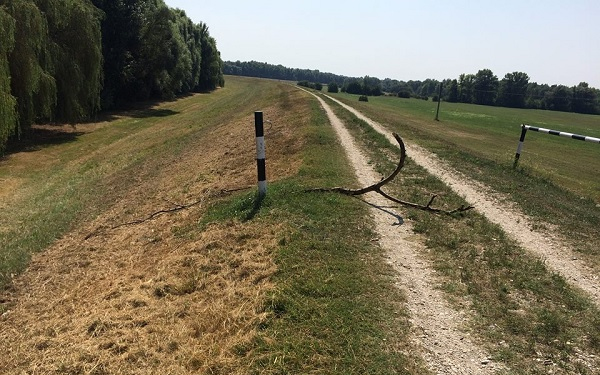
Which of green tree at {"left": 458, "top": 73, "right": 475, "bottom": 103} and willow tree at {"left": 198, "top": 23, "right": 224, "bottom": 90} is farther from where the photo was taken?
green tree at {"left": 458, "top": 73, "right": 475, "bottom": 103}

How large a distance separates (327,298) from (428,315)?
1.16 meters

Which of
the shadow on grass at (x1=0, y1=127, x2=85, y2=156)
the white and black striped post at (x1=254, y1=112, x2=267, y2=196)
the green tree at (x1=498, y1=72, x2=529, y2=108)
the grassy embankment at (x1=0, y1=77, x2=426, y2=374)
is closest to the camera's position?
the grassy embankment at (x1=0, y1=77, x2=426, y2=374)

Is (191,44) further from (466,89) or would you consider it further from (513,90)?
(513,90)

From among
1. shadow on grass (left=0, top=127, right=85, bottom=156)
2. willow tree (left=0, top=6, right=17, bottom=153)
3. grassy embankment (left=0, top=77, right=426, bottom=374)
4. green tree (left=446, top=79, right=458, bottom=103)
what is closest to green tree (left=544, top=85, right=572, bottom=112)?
green tree (left=446, top=79, right=458, bottom=103)

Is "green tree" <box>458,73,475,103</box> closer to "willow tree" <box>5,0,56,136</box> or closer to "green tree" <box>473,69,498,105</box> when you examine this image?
"green tree" <box>473,69,498,105</box>

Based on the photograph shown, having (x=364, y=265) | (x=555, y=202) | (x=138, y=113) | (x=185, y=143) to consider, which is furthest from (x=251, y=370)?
(x=138, y=113)

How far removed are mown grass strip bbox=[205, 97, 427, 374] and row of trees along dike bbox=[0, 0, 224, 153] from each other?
610 inches

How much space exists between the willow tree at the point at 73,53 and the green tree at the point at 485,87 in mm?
114791

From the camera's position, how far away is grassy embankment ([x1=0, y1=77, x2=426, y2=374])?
3824mm

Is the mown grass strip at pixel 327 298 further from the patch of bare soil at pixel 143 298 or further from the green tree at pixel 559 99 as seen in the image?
the green tree at pixel 559 99

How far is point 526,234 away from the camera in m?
7.08

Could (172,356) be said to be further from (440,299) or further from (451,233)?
(451,233)

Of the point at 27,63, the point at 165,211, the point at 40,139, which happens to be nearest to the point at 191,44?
the point at 40,139

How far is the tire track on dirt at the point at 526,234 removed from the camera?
18.3ft
